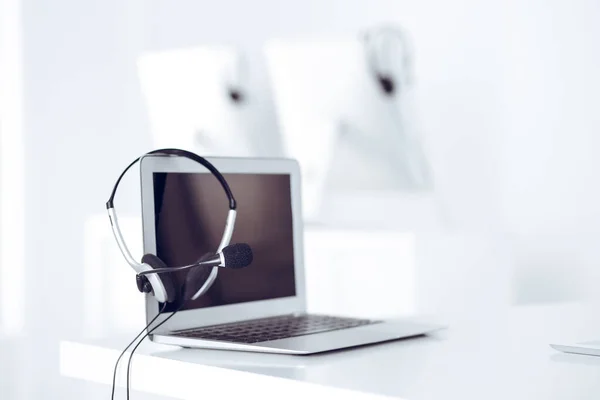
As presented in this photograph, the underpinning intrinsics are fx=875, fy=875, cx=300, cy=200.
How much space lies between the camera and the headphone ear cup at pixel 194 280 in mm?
911

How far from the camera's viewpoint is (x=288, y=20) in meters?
3.09

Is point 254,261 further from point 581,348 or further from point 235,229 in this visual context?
point 581,348

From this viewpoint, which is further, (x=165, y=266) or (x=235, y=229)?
(x=235, y=229)

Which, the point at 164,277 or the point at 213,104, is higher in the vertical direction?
the point at 213,104

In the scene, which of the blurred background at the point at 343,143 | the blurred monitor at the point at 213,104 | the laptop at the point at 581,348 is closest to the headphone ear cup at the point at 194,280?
the laptop at the point at 581,348

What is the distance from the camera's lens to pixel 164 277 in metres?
0.89

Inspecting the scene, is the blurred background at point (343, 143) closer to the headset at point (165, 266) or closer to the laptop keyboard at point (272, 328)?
the laptop keyboard at point (272, 328)

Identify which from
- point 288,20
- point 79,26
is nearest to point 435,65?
point 288,20

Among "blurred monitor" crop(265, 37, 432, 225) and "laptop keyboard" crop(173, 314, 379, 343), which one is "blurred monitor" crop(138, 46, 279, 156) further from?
"laptop keyboard" crop(173, 314, 379, 343)

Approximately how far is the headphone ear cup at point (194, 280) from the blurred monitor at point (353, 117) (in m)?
1.10

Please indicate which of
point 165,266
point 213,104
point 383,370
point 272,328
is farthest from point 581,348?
point 213,104

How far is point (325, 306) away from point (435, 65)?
97cm

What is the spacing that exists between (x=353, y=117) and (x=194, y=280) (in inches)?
44.9

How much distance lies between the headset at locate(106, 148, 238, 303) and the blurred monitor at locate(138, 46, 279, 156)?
4.21 feet
